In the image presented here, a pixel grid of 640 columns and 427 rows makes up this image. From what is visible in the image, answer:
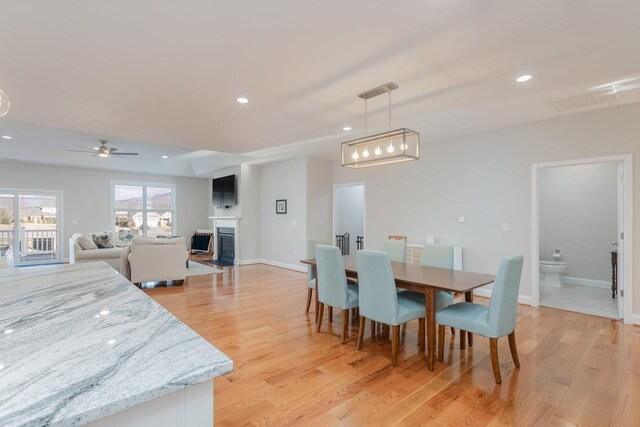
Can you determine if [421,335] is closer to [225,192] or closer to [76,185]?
[225,192]

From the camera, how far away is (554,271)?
18.1 ft

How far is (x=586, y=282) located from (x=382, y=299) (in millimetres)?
4951

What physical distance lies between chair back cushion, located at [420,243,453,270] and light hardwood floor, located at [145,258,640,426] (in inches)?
30.1

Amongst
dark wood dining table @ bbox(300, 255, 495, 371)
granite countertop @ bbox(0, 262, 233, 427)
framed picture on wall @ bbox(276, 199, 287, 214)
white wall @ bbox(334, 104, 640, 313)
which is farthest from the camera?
framed picture on wall @ bbox(276, 199, 287, 214)

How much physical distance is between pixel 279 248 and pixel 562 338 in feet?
18.6

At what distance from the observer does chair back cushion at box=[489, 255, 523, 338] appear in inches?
94.9

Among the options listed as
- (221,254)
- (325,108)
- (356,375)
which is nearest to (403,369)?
(356,375)

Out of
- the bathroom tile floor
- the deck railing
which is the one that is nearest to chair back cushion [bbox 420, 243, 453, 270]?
the bathroom tile floor

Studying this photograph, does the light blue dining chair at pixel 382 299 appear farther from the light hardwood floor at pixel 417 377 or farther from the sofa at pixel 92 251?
the sofa at pixel 92 251

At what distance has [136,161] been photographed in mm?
8617

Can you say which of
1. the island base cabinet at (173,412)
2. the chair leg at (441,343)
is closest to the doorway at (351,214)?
the chair leg at (441,343)

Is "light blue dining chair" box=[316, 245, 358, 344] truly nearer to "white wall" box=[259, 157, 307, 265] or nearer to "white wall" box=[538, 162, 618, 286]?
"white wall" box=[259, 157, 307, 265]

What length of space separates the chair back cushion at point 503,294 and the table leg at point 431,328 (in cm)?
43

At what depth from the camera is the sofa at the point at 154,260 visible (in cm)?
533
